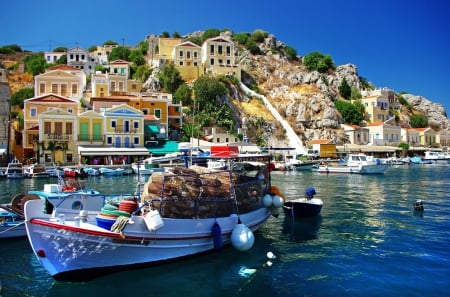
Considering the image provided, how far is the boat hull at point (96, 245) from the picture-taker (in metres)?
9.52

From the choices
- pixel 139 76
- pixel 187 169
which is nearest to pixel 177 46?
pixel 139 76

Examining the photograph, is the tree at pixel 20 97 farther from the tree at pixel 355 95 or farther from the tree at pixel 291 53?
the tree at pixel 355 95

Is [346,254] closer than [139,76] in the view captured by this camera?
Yes

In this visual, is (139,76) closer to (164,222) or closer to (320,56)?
(320,56)

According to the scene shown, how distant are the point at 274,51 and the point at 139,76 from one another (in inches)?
1512

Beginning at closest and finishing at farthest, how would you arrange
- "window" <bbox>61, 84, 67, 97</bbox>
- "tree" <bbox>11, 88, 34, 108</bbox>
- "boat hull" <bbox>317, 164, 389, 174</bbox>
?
"boat hull" <bbox>317, 164, 389, 174</bbox>, "window" <bbox>61, 84, 67, 97</bbox>, "tree" <bbox>11, 88, 34, 108</bbox>

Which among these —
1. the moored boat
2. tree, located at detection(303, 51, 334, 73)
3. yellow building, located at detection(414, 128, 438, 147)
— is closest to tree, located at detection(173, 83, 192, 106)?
tree, located at detection(303, 51, 334, 73)

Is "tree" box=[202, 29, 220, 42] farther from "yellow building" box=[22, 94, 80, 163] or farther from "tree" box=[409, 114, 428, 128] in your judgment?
"tree" box=[409, 114, 428, 128]

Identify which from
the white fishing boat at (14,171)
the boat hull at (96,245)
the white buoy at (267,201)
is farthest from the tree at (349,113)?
the boat hull at (96,245)

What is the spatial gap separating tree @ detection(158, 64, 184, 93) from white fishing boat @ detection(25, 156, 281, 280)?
190 feet

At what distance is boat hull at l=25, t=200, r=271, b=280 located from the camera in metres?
9.52

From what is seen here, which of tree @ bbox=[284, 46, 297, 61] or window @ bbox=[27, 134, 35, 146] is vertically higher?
tree @ bbox=[284, 46, 297, 61]

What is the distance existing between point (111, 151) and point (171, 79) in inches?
982

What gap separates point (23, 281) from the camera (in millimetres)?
10297
